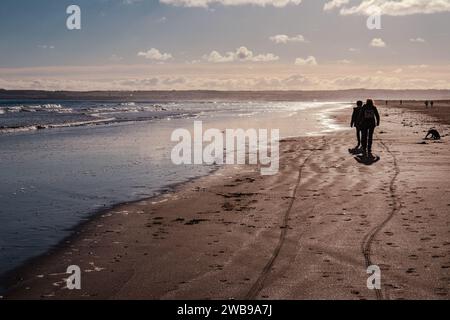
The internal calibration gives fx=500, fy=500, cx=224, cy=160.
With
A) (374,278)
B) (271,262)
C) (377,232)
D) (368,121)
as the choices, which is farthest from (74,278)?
(368,121)

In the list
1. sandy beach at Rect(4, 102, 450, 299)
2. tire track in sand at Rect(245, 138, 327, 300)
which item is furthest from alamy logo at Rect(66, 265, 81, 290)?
tire track in sand at Rect(245, 138, 327, 300)

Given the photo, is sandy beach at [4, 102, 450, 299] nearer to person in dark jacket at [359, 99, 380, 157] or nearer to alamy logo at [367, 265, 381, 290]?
alamy logo at [367, 265, 381, 290]

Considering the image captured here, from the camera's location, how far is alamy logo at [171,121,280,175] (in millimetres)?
18234

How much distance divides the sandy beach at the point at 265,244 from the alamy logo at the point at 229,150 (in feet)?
13.3

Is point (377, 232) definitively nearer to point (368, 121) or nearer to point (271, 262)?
point (271, 262)

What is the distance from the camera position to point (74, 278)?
6492 mm

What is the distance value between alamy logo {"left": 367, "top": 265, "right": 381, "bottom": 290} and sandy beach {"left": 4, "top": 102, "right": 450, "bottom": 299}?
0.06m

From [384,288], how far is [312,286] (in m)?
0.84

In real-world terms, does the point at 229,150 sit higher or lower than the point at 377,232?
higher

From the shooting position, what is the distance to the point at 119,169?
16.3 metres

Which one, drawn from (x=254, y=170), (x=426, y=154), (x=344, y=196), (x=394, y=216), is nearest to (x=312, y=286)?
(x=394, y=216)

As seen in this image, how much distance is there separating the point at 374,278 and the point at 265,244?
2078mm

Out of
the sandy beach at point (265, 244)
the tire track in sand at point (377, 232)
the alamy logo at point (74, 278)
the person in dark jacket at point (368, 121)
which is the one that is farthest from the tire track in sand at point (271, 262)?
the person in dark jacket at point (368, 121)
